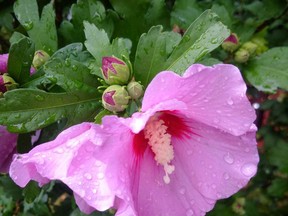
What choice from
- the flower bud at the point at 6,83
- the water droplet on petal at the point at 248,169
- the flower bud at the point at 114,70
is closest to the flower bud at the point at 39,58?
the flower bud at the point at 6,83

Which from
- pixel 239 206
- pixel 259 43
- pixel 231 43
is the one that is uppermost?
pixel 231 43

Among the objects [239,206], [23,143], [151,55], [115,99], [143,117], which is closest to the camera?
[143,117]

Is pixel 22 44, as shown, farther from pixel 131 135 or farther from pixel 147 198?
pixel 147 198

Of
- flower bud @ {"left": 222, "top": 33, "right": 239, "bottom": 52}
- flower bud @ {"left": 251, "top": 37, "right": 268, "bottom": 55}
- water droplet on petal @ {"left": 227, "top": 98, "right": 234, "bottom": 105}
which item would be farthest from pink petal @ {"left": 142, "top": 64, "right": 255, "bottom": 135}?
flower bud @ {"left": 251, "top": 37, "right": 268, "bottom": 55}

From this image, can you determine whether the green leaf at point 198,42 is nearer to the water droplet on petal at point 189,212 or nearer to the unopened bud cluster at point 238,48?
the water droplet on petal at point 189,212

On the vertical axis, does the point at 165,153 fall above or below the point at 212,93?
below

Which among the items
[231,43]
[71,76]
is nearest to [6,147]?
[71,76]

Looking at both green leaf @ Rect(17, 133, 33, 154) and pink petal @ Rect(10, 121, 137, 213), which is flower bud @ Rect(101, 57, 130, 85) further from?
green leaf @ Rect(17, 133, 33, 154)

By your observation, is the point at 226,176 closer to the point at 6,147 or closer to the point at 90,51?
the point at 90,51
